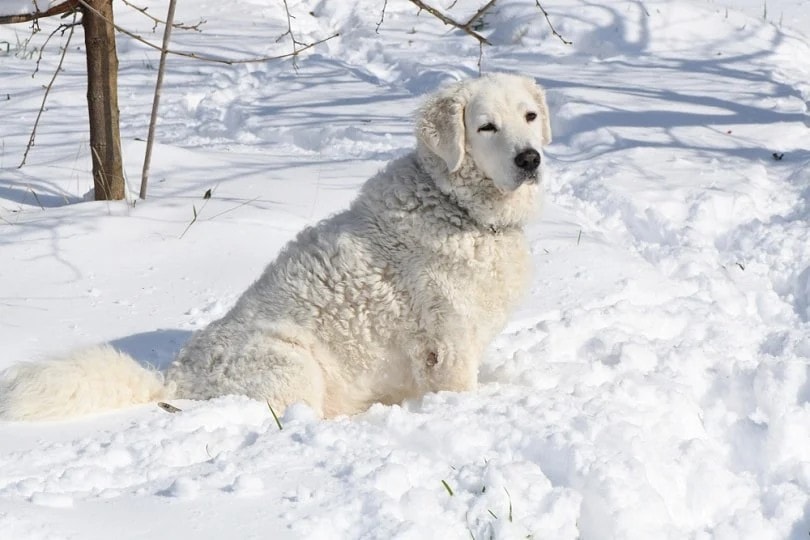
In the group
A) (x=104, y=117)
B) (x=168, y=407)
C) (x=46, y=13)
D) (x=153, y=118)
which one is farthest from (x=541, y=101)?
(x=46, y=13)

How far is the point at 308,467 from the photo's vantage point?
286 centimetres

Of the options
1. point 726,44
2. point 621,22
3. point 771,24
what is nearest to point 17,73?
point 621,22

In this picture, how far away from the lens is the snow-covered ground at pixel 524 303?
9.10ft

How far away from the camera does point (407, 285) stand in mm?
3828

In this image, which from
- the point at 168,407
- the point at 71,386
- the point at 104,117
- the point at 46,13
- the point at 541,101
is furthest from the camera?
the point at 104,117

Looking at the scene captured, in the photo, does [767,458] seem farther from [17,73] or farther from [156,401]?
[17,73]

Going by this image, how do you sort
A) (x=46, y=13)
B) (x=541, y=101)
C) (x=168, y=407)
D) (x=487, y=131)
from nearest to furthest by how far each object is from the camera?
1. (x=168, y=407)
2. (x=487, y=131)
3. (x=541, y=101)
4. (x=46, y=13)

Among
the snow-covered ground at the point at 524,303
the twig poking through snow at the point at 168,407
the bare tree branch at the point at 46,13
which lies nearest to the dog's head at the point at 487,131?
the snow-covered ground at the point at 524,303

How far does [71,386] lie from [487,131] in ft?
6.18

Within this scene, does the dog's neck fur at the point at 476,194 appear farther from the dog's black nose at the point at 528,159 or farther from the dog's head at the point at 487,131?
the dog's black nose at the point at 528,159

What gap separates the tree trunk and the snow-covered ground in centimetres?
30

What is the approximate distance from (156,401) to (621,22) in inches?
359

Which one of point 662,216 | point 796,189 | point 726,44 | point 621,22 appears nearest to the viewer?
point 662,216

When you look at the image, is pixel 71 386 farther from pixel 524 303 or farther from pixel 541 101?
pixel 524 303
